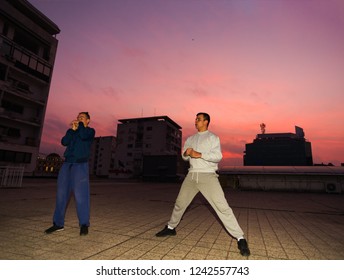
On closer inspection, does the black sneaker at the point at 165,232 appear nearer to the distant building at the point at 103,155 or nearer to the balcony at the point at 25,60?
the balcony at the point at 25,60

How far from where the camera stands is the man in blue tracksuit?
3.22 metres

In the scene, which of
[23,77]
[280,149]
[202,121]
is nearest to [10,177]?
[202,121]

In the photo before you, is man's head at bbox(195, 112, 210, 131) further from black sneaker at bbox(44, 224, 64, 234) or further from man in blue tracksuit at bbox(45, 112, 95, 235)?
black sneaker at bbox(44, 224, 64, 234)

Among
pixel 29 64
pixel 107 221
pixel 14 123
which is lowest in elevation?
pixel 107 221

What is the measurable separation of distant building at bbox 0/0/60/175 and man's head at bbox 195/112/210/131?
2559cm

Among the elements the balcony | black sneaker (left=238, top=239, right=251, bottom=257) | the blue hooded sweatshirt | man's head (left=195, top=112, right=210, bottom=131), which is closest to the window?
the balcony

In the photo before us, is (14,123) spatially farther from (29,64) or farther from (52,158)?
(52,158)

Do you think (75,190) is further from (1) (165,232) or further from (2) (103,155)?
(2) (103,155)

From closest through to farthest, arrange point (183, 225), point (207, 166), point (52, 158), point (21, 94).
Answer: point (207, 166) < point (183, 225) < point (21, 94) < point (52, 158)

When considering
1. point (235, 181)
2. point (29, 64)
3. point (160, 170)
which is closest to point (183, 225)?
point (235, 181)

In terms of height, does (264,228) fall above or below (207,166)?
below

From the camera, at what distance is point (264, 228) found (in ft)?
14.3
